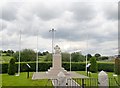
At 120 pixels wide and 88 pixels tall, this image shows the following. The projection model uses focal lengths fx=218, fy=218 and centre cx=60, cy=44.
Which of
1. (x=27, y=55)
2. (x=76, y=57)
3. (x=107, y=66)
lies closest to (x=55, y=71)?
(x=107, y=66)

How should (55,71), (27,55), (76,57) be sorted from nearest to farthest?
(55,71) → (27,55) → (76,57)

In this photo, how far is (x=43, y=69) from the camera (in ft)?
76.2

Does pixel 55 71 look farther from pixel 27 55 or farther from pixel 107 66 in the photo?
pixel 27 55

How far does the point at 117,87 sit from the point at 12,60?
10.5m

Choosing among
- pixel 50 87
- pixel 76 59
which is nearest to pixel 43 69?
pixel 76 59

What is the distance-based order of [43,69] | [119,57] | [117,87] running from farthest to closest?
[43,69] < [119,57] < [117,87]

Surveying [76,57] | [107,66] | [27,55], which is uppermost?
[27,55]

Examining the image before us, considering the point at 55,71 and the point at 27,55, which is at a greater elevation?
the point at 27,55

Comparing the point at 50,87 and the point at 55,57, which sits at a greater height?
the point at 55,57

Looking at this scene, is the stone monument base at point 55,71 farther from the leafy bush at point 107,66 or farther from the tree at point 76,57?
the tree at point 76,57


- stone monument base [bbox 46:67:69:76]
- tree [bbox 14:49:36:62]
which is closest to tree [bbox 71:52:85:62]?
tree [bbox 14:49:36:62]

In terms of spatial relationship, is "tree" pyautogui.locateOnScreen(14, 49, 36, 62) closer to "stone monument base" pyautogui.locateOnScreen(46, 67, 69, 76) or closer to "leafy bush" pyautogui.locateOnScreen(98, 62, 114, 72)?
"leafy bush" pyautogui.locateOnScreen(98, 62, 114, 72)

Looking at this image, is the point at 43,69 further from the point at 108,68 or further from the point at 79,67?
the point at 108,68

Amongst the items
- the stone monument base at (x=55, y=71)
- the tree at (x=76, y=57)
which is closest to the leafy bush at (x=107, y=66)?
the tree at (x=76, y=57)
